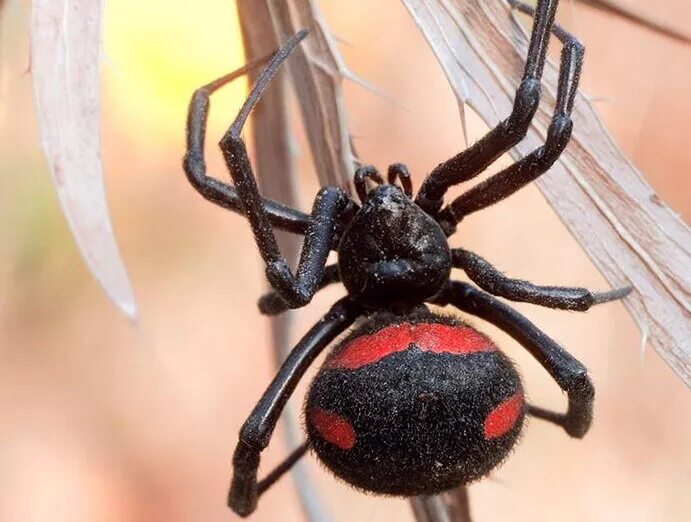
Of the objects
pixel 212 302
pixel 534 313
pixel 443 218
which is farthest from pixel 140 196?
pixel 443 218

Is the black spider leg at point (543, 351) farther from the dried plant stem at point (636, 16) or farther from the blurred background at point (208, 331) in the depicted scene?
the blurred background at point (208, 331)

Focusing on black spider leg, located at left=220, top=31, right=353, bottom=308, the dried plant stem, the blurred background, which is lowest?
the blurred background

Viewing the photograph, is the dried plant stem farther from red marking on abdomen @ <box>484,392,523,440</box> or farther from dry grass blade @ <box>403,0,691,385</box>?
red marking on abdomen @ <box>484,392,523,440</box>

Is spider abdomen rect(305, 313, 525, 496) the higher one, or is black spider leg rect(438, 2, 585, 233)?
black spider leg rect(438, 2, 585, 233)

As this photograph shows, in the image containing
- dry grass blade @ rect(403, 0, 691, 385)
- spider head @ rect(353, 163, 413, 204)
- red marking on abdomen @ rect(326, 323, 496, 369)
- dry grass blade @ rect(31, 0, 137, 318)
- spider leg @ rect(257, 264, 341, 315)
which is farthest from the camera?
spider leg @ rect(257, 264, 341, 315)

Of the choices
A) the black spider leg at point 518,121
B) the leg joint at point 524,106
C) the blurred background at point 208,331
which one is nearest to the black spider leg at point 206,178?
the black spider leg at point 518,121

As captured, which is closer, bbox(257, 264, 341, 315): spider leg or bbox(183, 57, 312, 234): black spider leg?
bbox(183, 57, 312, 234): black spider leg

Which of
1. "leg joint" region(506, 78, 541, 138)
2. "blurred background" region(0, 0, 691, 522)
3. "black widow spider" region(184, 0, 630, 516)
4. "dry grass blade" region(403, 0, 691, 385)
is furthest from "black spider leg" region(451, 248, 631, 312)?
"blurred background" region(0, 0, 691, 522)

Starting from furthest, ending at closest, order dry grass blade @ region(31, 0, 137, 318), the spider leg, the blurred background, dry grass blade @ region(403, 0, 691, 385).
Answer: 1. the blurred background
2. the spider leg
3. dry grass blade @ region(403, 0, 691, 385)
4. dry grass blade @ region(31, 0, 137, 318)
